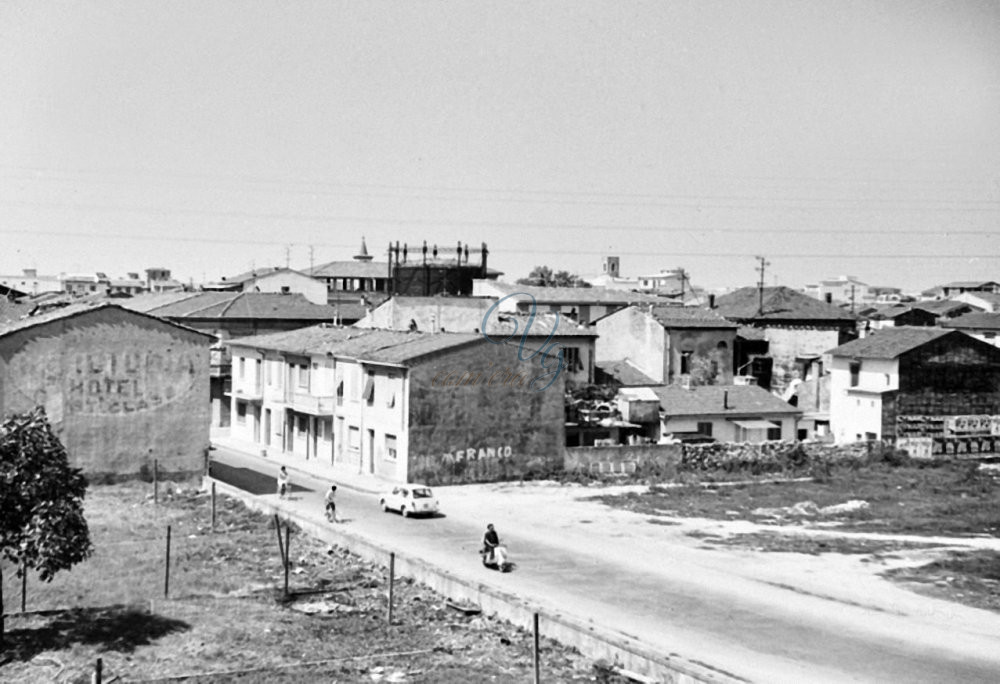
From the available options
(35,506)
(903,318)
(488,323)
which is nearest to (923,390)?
(488,323)

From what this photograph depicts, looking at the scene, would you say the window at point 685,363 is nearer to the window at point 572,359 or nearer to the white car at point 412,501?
the window at point 572,359

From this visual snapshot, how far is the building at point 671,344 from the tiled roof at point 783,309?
15.5m

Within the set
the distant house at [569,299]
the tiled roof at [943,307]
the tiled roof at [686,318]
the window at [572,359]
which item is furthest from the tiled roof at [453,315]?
the tiled roof at [943,307]

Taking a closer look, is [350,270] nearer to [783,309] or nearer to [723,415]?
[783,309]

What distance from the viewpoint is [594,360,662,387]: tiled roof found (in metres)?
62.2

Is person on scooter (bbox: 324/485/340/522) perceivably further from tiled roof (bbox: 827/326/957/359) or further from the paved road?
tiled roof (bbox: 827/326/957/359)

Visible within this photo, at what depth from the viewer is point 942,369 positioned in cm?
6047

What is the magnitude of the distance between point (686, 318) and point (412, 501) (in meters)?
35.4

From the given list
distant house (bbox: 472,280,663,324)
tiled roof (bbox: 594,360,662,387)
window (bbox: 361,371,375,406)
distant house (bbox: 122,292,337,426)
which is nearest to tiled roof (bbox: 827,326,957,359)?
tiled roof (bbox: 594,360,662,387)

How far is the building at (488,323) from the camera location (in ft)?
183

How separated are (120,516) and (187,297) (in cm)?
4892

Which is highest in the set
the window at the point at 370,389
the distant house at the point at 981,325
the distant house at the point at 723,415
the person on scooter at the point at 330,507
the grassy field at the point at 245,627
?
the distant house at the point at 981,325

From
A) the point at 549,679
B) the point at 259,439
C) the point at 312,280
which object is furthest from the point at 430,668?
the point at 312,280

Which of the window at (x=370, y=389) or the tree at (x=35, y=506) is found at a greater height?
the window at (x=370, y=389)
